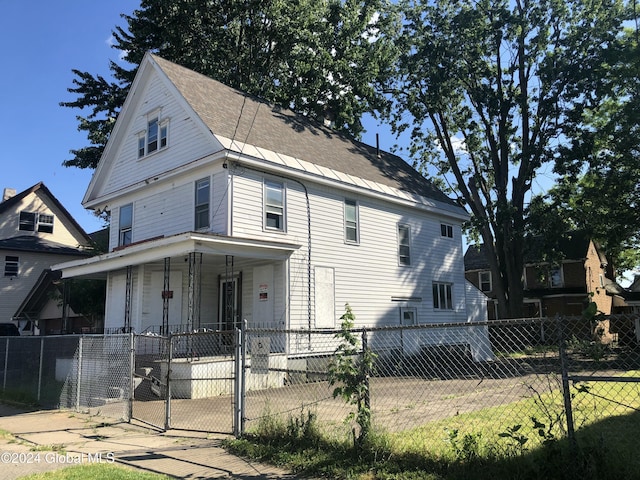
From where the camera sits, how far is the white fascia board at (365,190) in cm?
1536

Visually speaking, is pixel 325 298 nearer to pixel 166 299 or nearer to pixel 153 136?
pixel 166 299

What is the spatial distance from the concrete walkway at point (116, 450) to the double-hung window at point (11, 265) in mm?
24440

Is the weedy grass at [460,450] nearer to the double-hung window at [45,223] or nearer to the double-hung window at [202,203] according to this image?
the double-hung window at [202,203]

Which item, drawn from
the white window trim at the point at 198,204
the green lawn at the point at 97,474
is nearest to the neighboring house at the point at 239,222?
the white window trim at the point at 198,204

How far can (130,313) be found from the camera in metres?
16.8

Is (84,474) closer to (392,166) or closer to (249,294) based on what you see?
(249,294)

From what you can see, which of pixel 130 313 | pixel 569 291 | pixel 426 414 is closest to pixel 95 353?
pixel 130 313

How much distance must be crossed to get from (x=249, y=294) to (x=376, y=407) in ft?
25.7

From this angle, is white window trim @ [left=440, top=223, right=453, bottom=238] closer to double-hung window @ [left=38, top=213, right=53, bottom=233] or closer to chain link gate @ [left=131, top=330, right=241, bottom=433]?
chain link gate @ [left=131, top=330, right=241, bottom=433]

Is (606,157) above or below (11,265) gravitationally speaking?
above

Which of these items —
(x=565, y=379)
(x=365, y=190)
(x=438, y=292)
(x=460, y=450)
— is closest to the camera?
(x=565, y=379)

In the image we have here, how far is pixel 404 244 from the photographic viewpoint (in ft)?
69.0

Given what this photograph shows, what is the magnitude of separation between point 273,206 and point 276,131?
3675 mm

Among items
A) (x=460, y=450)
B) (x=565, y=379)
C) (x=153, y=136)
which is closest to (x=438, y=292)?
(x=153, y=136)
